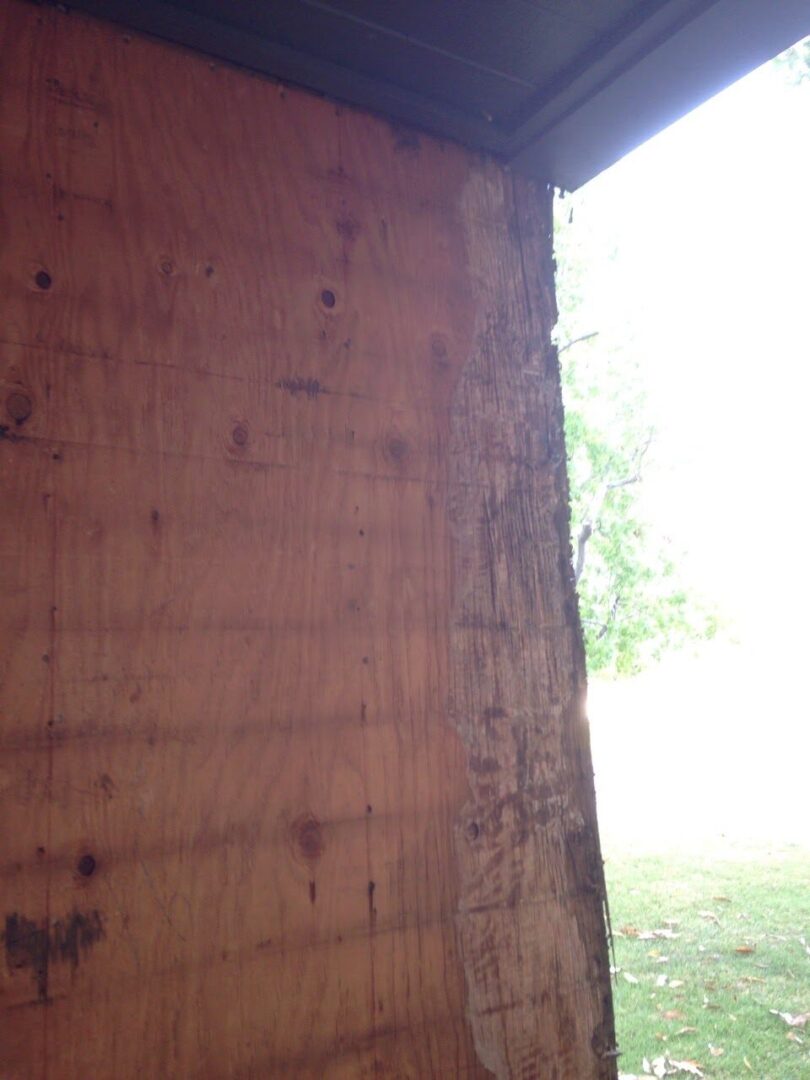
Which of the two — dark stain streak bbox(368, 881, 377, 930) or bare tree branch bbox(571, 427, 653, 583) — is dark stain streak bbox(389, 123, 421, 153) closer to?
dark stain streak bbox(368, 881, 377, 930)

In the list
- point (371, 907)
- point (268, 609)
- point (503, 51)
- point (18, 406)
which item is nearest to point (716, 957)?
point (371, 907)

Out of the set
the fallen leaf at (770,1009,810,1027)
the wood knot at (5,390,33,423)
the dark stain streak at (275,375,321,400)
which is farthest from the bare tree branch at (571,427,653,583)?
the wood knot at (5,390,33,423)

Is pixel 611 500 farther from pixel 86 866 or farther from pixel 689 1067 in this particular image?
pixel 86 866

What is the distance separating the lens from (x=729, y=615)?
9.84 metres

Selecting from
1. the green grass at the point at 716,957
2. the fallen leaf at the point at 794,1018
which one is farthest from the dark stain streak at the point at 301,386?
the fallen leaf at the point at 794,1018

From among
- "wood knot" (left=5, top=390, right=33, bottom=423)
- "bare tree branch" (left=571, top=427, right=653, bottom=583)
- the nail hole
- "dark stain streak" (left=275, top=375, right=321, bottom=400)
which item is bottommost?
the nail hole

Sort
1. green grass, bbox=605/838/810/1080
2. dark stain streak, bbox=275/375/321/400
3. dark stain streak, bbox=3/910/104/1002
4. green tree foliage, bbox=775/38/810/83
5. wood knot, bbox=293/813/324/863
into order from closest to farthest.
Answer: dark stain streak, bbox=3/910/104/1002
wood knot, bbox=293/813/324/863
dark stain streak, bbox=275/375/321/400
green grass, bbox=605/838/810/1080
green tree foliage, bbox=775/38/810/83

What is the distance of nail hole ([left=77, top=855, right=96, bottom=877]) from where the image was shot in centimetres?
134

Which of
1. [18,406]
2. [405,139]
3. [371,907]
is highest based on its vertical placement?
[405,139]

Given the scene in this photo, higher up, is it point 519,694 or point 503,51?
point 503,51

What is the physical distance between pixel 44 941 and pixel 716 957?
18.4 ft

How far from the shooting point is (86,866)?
1342 millimetres

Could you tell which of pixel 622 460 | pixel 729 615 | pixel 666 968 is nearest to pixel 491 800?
pixel 666 968

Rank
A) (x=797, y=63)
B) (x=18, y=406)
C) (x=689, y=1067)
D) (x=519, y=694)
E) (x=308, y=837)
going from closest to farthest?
(x=18, y=406), (x=308, y=837), (x=519, y=694), (x=689, y=1067), (x=797, y=63)
